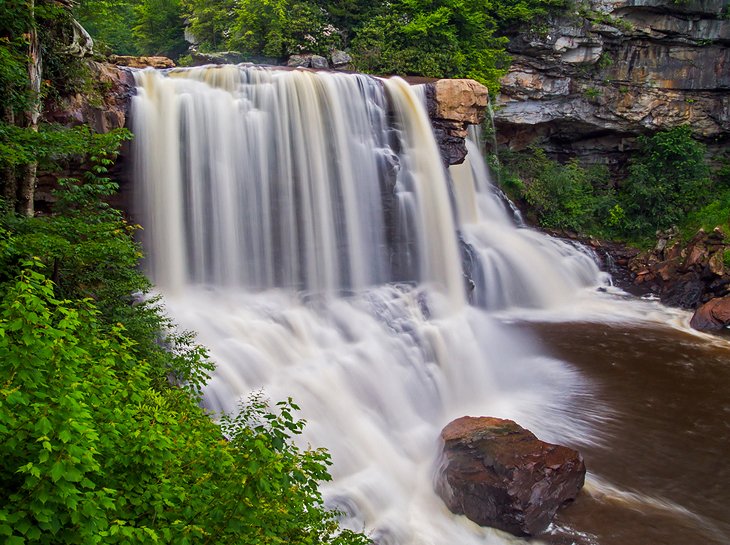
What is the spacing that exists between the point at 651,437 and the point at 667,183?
45.7ft

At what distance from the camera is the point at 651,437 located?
918 centimetres

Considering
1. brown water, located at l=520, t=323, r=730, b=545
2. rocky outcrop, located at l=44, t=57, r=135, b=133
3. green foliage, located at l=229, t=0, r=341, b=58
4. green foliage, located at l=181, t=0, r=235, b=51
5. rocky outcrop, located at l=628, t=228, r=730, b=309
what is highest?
green foliage, located at l=181, t=0, r=235, b=51

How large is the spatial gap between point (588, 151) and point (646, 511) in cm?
1796

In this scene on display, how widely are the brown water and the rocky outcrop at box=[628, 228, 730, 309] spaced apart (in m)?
2.79

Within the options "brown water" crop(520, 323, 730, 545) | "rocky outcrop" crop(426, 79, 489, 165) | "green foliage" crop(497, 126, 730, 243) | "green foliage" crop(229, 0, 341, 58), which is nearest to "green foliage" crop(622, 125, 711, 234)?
"green foliage" crop(497, 126, 730, 243)

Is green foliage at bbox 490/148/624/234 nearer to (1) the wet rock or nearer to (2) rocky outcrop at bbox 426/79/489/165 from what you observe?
(2) rocky outcrop at bbox 426/79/489/165

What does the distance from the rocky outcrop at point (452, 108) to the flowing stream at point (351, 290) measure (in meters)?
0.46

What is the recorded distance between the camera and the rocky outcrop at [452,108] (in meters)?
14.5

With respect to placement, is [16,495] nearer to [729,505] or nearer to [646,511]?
[646,511]

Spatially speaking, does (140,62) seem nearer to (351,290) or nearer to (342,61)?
(342,61)

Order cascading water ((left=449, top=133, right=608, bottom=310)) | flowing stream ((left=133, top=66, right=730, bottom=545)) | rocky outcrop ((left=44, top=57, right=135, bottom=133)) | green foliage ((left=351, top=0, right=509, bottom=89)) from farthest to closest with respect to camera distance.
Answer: green foliage ((left=351, top=0, right=509, bottom=89)) < cascading water ((left=449, top=133, right=608, bottom=310)) < rocky outcrop ((left=44, top=57, right=135, bottom=133)) < flowing stream ((left=133, top=66, right=730, bottom=545))

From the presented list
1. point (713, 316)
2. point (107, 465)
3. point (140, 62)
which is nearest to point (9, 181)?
point (107, 465)

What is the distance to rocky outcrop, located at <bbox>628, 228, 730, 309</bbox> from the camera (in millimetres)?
16000

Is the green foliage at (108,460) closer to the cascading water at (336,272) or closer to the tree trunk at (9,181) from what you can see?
the tree trunk at (9,181)
